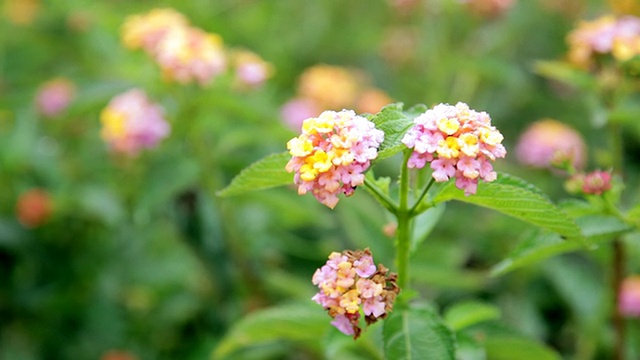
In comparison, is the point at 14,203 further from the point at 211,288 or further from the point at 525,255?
the point at 525,255

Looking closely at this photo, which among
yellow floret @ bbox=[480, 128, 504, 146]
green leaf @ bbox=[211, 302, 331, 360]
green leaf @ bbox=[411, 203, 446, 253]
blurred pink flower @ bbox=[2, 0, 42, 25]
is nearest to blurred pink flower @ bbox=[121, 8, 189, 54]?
green leaf @ bbox=[211, 302, 331, 360]

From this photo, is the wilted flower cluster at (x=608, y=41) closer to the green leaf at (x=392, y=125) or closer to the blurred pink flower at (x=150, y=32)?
the green leaf at (x=392, y=125)

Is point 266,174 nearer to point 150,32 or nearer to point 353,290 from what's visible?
point 353,290

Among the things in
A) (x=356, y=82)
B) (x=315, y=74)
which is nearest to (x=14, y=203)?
(x=315, y=74)

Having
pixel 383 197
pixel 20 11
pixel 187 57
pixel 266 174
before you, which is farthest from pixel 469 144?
pixel 20 11

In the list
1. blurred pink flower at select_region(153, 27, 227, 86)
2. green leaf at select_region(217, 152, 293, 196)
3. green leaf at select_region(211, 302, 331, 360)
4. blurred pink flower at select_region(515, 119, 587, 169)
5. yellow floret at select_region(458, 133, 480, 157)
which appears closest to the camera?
yellow floret at select_region(458, 133, 480, 157)

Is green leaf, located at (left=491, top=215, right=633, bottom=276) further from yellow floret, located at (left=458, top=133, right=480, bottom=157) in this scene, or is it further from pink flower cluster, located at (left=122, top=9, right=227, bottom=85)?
pink flower cluster, located at (left=122, top=9, right=227, bottom=85)

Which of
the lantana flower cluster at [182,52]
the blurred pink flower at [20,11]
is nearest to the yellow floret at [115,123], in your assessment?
the lantana flower cluster at [182,52]
